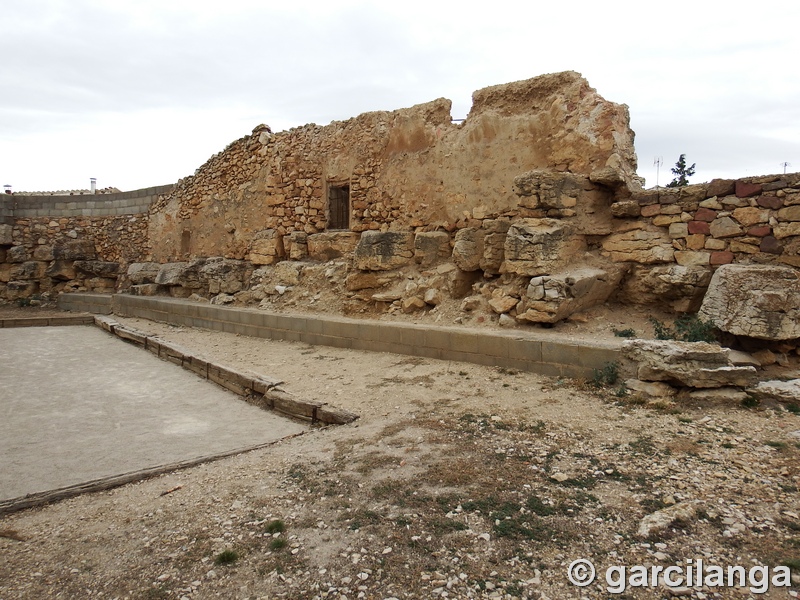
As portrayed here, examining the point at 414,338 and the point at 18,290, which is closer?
the point at 414,338

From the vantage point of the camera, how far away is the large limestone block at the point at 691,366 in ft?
15.5

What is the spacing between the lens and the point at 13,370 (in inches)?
308

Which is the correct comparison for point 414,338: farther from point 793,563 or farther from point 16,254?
point 16,254

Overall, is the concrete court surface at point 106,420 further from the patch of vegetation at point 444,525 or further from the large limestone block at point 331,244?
the large limestone block at point 331,244

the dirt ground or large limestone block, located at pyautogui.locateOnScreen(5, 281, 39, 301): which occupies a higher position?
large limestone block, located at pyautogui.locateOnScreen(5, 281, 39, 301)

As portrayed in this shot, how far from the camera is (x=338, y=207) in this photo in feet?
37.0

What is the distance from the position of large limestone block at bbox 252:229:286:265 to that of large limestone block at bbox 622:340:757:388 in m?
8.55

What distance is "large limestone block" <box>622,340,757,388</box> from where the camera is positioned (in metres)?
4.72

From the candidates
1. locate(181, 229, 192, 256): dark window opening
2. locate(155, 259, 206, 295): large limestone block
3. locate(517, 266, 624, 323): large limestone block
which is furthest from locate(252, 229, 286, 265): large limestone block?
locate(517, 266, 624, 323): large limestone block

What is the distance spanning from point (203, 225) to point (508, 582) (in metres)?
12.8

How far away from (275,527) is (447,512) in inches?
39.3

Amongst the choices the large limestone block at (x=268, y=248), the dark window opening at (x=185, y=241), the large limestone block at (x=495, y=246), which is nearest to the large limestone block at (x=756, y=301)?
the large limestone block at (x=495, y=246)

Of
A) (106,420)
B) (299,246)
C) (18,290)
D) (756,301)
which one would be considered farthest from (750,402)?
(18,290)

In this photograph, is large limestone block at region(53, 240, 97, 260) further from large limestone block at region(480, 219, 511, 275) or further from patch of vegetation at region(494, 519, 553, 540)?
patch of vegetation at region(494, 519, 553, 540)
